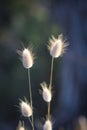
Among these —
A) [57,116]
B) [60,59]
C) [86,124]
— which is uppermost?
[60,59]

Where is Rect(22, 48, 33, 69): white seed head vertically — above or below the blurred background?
below

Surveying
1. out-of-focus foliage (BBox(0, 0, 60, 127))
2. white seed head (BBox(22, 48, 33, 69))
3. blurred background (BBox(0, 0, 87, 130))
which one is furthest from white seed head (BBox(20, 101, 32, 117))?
out-of-focus foliage (BBox(0, 0, 60, 127))

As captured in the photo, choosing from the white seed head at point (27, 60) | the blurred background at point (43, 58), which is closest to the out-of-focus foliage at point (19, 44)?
the blurred background at point (43, 58)

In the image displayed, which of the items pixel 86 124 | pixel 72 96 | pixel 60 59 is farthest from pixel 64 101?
pixel 86 124

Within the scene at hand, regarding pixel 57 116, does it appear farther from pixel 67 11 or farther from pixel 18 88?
pixel 67 11

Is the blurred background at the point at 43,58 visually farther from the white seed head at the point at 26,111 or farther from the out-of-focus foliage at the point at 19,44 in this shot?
the white seed head at the point at 26,111

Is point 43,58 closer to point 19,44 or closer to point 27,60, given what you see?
point 19,44

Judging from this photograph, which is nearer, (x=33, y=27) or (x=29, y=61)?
(x=29, y=61)

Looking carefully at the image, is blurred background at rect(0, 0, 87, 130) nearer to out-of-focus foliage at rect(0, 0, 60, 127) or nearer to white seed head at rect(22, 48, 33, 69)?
out-of-focus foliage at rect(0, 0, 60, 127)

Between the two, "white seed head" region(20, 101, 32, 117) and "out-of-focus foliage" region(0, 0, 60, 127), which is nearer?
"white seed head" region(20, 101, 32, 117)

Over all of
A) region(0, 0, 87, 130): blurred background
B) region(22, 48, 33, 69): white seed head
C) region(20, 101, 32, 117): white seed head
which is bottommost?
region(20, 101, 32, 117): white seed head
